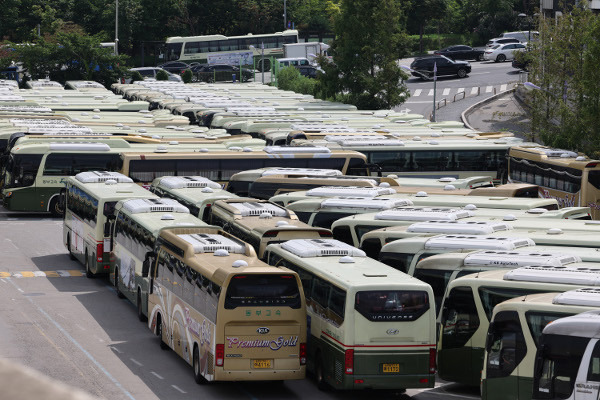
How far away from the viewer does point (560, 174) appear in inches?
1393

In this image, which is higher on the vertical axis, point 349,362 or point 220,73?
point 220,73

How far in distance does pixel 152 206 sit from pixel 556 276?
489 inches

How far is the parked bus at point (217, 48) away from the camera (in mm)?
101456

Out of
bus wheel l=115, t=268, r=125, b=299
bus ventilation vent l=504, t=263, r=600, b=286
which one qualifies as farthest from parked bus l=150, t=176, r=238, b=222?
bus ventilation vent l=504, t=263, r=600, b=286

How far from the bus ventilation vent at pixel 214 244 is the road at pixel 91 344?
2.37m

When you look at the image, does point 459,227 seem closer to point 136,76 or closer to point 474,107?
point 474,107

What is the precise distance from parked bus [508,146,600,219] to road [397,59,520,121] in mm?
29974

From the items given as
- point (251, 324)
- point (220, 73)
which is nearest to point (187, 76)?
point (220, 73)

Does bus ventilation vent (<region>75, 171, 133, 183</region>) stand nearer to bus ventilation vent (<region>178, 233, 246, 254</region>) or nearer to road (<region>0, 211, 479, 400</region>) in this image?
road (<region>0, 211, 479, 400</region>)

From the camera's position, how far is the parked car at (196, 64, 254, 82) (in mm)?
94906

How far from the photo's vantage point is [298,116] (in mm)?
56938

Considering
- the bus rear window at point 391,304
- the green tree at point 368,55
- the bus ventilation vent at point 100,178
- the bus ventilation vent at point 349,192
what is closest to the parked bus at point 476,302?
the bus rear window at point 391,304

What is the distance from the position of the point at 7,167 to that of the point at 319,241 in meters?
24.3

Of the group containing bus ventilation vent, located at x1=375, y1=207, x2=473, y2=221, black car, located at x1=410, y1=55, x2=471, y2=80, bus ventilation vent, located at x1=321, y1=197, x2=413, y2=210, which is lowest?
bus ventilation vent, located at x1=321, y1=197, x2=413, y2=210
